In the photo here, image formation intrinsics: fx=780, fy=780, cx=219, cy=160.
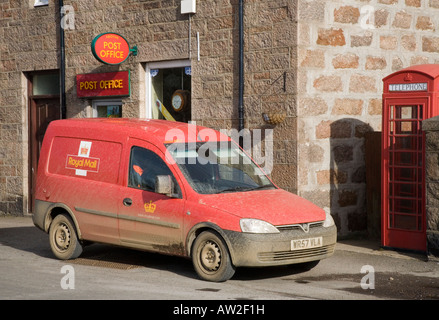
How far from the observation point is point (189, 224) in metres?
9.05

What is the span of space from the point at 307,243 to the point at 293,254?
218 millimetres

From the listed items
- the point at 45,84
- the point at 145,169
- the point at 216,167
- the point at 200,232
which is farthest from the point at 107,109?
the point at 200,232

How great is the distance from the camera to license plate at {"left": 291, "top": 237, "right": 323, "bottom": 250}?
28.8 ft

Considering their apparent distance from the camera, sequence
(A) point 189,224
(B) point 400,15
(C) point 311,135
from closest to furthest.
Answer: (A) point 189,224 → (C) point 311,135 → (B) point 400,15

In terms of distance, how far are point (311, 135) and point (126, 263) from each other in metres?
3.87

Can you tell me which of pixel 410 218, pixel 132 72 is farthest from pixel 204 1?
pixel 410 218

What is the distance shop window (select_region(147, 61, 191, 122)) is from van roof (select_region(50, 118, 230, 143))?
353cm

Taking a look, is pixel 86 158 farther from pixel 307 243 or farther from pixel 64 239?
pixel 307 243

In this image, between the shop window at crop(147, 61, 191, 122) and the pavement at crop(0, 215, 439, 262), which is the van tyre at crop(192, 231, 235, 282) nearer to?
the pavement at crop(0, 215, 439, 262)

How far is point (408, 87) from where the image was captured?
1084cm

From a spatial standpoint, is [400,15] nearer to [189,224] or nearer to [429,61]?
[429,61]

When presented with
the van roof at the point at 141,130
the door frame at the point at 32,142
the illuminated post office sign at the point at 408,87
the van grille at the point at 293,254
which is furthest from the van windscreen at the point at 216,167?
the door frame at the point at 32,142
